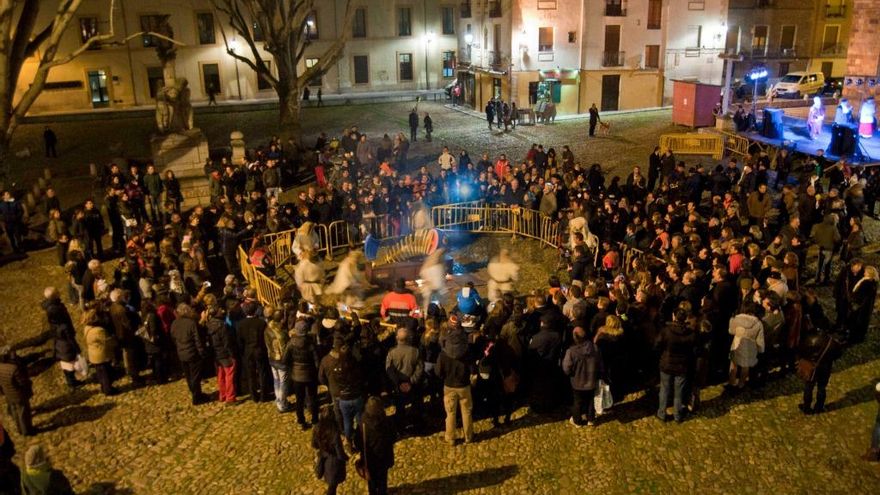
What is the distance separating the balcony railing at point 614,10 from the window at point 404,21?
1593cm

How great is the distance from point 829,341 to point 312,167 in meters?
19.3

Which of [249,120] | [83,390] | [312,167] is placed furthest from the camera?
[249,120]

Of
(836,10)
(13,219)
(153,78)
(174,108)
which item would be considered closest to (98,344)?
(13,219)

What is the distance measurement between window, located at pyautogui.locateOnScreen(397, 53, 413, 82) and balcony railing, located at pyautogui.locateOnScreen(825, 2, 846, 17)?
28565mm

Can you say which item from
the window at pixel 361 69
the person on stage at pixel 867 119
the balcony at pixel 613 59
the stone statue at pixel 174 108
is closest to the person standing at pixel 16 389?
the stone statue at pixel 174 108

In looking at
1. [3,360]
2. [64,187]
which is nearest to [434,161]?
[64,187]

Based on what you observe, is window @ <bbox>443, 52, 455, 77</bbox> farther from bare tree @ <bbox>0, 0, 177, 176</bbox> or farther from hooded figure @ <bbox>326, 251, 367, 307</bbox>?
hooded figure @ <bbox>326, 251, 367, 307</bbox>

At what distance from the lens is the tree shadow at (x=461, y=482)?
316 inches

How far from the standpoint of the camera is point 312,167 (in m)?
25.0

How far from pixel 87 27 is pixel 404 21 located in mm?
20117

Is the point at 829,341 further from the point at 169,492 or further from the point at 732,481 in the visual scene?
the point at 169,492

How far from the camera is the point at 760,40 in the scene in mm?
47188

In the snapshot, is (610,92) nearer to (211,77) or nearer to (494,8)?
(494,8)

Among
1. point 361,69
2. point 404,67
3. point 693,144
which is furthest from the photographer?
point 404,67
